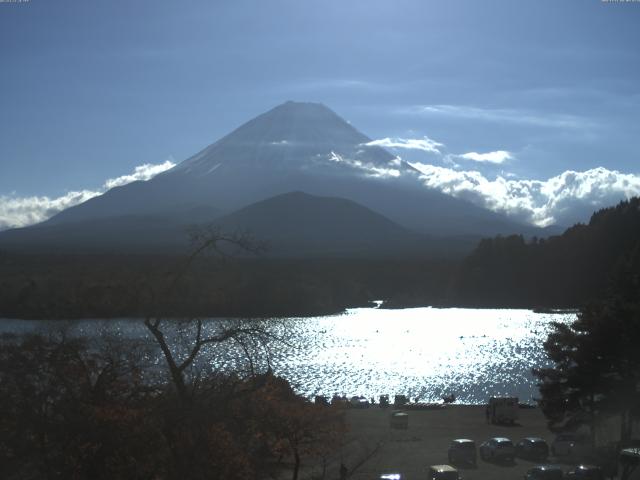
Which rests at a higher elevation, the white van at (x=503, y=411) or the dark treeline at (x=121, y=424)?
the dark treeline at (x=121, y=424)

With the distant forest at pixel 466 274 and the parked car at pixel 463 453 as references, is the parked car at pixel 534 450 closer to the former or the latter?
the parked car at pixel 463 453

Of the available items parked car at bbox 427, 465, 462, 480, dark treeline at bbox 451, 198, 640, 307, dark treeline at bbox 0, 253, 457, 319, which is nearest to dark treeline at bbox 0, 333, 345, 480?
dark treeline at bbox 0, 253, 457, 319

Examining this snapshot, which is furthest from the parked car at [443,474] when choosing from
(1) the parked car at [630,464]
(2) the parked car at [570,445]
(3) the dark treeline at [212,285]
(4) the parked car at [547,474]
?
(3) the dark treeline at [212,285]

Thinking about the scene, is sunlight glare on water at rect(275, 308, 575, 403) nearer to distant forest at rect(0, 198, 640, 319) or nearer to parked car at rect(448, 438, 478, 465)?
distant forest at rect(0, 198, 640, 319)

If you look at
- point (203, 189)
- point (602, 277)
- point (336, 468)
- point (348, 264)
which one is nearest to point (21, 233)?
point (203, 189)

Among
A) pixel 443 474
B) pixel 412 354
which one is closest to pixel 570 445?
pixel 443 474

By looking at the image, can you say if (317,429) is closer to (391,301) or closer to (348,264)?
(391,301)
